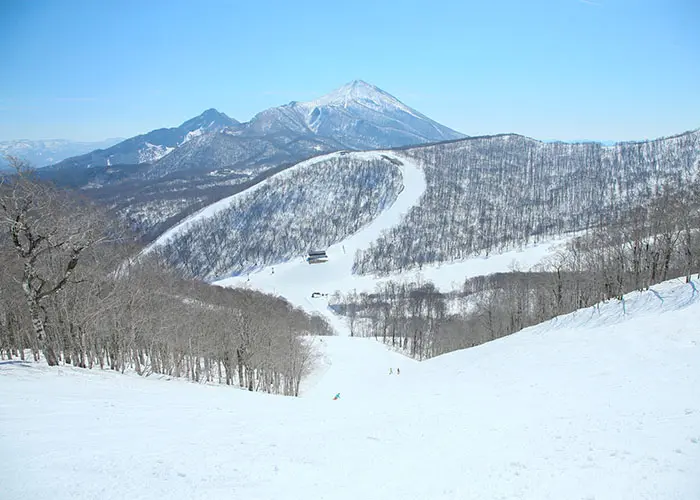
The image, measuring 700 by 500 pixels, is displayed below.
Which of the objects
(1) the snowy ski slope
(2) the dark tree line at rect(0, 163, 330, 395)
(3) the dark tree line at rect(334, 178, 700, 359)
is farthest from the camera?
(1) the snowy ski slope

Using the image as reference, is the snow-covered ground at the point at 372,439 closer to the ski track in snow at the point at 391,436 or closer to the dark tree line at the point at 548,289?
the ski track in snow at the point at 391,436

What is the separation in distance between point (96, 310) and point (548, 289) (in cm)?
6595

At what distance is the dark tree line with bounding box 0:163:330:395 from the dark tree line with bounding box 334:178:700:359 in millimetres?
35521

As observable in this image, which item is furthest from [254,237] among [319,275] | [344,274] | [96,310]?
[96,310]

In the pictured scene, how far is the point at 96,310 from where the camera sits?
83.8 feet

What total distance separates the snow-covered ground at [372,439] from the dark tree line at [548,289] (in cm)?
2257

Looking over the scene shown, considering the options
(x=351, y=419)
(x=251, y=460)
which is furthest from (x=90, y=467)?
(x=351, y=419)

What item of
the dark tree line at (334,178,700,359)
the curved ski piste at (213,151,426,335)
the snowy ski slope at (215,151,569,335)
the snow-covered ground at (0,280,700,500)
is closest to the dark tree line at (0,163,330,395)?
the snow-covered ground at (0,280,700,500)

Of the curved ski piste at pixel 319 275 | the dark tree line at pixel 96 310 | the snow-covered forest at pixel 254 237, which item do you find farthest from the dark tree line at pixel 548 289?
the snow-covered forest at pixel 254 237

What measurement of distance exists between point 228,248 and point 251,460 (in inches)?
7014

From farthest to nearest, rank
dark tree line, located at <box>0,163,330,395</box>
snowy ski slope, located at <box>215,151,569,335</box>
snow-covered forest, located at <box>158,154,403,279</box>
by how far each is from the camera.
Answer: snow-covered forest, located at <box>158,154,403,279</box> → snowy ski slope, located at <box>215,151,569,335</box> → dark tree line, located at <box>0,163,330,395</box>

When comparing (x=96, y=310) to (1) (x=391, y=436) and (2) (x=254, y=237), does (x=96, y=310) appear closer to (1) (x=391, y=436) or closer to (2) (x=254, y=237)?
(1) (x=391, y=436)

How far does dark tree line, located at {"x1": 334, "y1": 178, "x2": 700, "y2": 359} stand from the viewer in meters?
45.4

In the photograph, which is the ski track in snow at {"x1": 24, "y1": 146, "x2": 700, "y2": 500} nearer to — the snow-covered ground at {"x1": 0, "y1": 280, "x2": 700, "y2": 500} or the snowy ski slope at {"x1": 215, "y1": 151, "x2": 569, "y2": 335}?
the snow-covered ground at {"x1": 0, "y1": 280, "x2": 700, "y2": 500}
